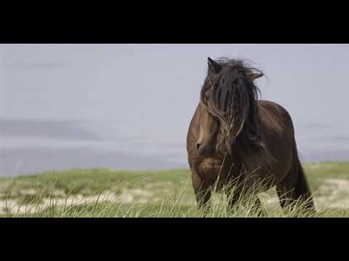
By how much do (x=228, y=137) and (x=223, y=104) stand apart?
0.75 ft

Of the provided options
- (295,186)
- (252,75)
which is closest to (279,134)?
(295,186)

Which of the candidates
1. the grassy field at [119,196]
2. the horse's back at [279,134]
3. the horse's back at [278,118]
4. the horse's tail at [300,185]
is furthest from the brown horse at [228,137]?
the horse's tail at [300,185]

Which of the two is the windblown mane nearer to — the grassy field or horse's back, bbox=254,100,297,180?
the grassy field

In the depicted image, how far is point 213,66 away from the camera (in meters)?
4.82

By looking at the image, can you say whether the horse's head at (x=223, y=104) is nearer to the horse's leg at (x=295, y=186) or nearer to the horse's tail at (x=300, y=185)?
the horse's leg at (x=295, y=186)

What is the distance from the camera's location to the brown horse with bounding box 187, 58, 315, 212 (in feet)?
15.6

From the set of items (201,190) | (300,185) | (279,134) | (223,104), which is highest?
(223,104)

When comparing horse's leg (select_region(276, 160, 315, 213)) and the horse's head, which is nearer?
the horse's head

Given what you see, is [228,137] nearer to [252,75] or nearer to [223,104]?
[223,104]

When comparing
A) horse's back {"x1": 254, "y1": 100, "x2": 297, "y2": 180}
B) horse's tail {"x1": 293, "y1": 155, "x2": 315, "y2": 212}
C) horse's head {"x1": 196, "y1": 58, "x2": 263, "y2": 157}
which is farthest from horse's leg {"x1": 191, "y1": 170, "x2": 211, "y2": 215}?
horse's tail {"x1": 293, "y1": 155, "x2": 315, "y2": 212}

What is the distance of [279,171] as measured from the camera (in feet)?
18.1

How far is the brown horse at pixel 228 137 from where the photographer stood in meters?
4.76
